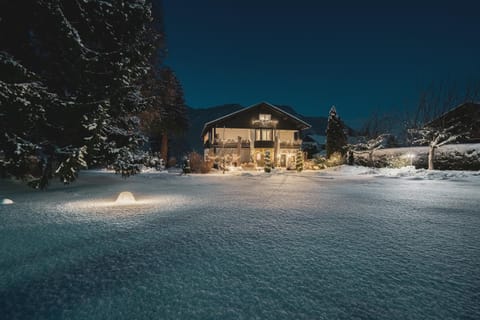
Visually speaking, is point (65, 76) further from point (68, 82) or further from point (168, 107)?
point (168, 107)

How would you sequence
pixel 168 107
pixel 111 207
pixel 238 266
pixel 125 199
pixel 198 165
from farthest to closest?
pixel 168 107, pixel 198 165, pixel 125 199, pixel 111 207, pixel 238 266

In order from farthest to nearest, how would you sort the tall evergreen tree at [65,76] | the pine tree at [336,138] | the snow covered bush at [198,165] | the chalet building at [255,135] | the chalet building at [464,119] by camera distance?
the pine tree at [336,138]
the chalet building at [255,135]
the chalet building at [464,119]
the snow covered bush at [198,165]
the tall evergreen tree at [65,76]

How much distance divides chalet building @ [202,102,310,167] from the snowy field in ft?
81.5

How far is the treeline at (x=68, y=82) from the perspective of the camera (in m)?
6.54

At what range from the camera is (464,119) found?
22.2 m

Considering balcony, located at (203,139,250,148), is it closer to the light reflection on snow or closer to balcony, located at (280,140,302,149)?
balcony, located at (280,140,302,149)

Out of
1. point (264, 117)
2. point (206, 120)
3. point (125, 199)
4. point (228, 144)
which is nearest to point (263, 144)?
point (264, 117)

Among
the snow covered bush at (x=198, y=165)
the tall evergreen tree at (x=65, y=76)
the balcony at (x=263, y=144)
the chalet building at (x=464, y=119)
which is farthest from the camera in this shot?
the balcony at (x=263, y=144)

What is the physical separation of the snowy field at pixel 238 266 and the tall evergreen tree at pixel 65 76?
3263mm


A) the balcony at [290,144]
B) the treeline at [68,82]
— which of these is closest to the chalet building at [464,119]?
the balcony at [290,144]

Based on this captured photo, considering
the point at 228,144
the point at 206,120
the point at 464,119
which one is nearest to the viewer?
the point at 464,119

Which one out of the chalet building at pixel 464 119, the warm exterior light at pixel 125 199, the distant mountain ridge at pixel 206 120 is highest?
the distant mountain ridge at pixel 206 120

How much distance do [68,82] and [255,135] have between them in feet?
80.6

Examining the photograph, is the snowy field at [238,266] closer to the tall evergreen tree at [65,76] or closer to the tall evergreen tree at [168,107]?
the tall evergreen tree at [65,76]
